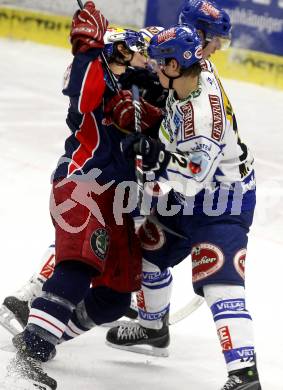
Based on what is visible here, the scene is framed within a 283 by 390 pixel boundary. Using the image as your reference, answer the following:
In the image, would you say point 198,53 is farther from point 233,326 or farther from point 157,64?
point 233,326

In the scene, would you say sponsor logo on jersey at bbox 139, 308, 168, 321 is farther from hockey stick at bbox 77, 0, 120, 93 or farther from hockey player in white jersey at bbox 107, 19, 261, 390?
hockey stick at bbox 77, 0, 120, 93

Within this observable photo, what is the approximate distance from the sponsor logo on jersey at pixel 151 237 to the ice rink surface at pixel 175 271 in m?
0.49

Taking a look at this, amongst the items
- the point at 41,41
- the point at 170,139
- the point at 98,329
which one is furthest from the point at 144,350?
the point at 41,41

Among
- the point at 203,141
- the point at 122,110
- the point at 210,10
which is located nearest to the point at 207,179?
the point at 203,141

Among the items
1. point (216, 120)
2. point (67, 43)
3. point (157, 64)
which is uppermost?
point (157, 64)

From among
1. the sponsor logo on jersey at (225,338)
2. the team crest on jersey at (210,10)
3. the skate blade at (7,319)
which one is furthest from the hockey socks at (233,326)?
the team crest on jersey at (210,10)

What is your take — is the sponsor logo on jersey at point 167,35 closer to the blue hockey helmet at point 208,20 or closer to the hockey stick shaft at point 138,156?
the hockey stick shaft at point 138,156

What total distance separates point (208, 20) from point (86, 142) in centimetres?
65

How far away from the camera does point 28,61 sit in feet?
32.0

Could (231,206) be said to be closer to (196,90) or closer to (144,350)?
(196,90)

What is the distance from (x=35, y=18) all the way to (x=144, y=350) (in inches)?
276

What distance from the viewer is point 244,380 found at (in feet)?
11.0

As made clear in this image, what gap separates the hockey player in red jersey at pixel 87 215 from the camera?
3348mm

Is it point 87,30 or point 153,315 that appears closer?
point 87,30
